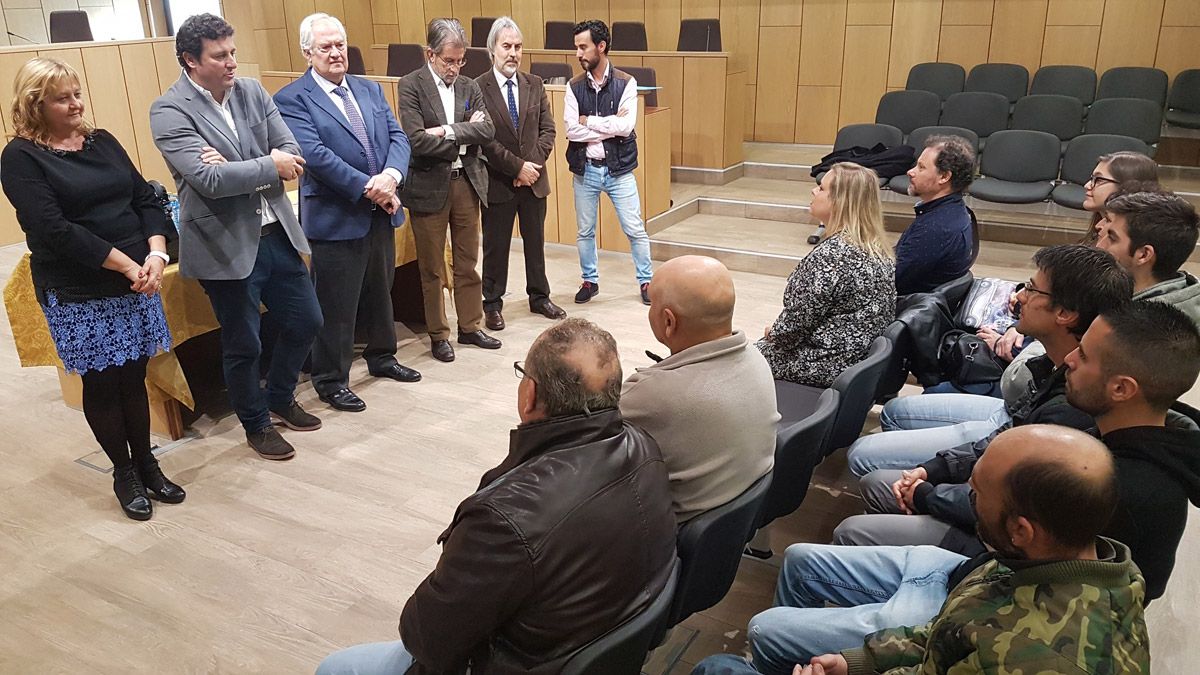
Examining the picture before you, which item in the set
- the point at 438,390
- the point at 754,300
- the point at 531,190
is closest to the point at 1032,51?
the point at 754,300

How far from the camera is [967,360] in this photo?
3.17 m

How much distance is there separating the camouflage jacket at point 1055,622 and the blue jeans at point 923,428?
1.22m

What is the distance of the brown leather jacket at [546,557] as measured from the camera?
1502 mm

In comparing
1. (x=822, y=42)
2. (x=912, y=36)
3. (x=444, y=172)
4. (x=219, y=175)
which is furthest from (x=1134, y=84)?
(x=219, y=175)

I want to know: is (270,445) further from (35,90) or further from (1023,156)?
(1023,156)

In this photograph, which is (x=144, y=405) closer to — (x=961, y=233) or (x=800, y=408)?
(x=800, y=408)

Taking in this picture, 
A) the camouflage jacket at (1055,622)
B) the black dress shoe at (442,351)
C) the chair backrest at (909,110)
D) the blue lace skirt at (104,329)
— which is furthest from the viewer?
the chair backrest at (909,110)

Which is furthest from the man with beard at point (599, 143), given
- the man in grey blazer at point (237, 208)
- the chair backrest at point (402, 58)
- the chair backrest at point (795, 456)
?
the chair backrest at point (402, 58)

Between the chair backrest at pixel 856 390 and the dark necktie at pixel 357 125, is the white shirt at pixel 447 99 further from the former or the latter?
the chair backrest at pixel 856 390

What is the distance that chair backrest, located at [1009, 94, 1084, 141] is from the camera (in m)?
6.35

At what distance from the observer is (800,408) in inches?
116

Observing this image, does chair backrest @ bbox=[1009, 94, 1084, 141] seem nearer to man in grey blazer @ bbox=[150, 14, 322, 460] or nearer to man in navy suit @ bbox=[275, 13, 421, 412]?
man in navy suit @ bbox=[275, 13, 421, 412]

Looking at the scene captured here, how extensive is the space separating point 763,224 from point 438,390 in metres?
3.59

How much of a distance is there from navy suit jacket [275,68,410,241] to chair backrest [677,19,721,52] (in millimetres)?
5182
